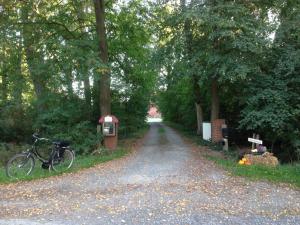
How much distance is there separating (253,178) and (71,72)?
9.79 meters

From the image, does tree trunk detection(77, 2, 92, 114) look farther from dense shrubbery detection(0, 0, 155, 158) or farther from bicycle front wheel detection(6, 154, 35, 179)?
bicycle front wheel detection(6, 154, 35, 179)

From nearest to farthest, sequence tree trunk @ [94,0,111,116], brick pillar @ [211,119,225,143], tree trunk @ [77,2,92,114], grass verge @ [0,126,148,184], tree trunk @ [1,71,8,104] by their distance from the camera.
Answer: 1. grass verge @ [0,126,148,184]
2. tree trunk @ [94,0,111,116]
3. tree trunk @ [77,2,92,114]
4. brick pillar @ [211,119,225,143]
5. tree trunk @ [1,71,8,104]

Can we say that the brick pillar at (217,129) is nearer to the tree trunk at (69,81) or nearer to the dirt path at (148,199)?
the tree trunk at (69,81)

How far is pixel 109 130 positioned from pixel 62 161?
5.13 meters

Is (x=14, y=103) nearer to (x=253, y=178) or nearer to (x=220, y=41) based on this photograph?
(x=220, y=41)

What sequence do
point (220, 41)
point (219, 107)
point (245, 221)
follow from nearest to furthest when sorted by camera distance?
point (245, 221) → point (220, 41) → point (219, 107)

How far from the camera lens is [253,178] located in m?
11.2

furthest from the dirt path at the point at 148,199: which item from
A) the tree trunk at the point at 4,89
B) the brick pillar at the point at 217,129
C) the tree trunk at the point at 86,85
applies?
the tree trunk at the point at 4,89

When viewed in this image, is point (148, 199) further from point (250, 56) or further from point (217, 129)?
point (217, 129)

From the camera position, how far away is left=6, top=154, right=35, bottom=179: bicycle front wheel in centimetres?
1162

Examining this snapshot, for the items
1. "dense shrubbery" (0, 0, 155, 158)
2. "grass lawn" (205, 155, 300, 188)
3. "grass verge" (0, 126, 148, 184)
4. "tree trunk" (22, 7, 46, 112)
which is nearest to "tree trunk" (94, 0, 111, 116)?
"dense shrubbery" (0, 0, 155, 158)

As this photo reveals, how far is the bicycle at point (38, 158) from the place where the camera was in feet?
38.4

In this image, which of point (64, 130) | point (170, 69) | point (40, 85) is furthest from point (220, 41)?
point (40, 85)

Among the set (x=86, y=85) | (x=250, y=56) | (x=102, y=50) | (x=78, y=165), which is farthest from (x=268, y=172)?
(x=86, y=85)
